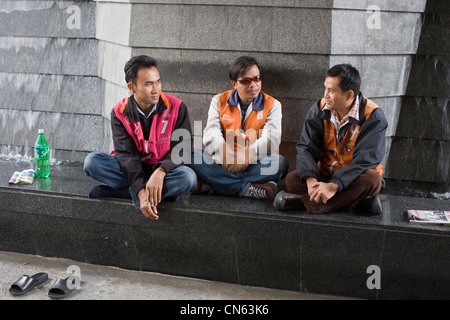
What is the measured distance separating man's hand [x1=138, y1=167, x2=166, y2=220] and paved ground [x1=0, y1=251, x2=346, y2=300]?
48 centimetres

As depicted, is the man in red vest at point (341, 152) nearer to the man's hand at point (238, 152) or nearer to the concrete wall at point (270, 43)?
the man's hand at point (238, 152)

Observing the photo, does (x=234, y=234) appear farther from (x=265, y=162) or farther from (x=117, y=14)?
(x=117, y=14)

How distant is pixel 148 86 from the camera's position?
404cm

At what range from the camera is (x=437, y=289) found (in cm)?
359

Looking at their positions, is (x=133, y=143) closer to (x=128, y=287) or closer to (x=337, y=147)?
(x=128, y=287)

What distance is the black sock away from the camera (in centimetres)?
409

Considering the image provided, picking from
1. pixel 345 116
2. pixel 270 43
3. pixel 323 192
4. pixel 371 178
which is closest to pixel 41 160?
pixel 270 43

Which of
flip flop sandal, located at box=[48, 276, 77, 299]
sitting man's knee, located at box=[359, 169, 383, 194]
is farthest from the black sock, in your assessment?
sitting man's knee, located at box=[359, 169, 383, 194]

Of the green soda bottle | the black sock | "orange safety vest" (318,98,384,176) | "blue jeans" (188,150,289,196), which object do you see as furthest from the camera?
the green soda bottle

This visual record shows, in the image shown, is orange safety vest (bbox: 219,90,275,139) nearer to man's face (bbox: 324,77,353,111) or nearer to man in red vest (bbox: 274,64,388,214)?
man in red vest (bbox: 274,64,388,214)

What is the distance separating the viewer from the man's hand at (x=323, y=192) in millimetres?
3734

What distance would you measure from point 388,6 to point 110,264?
9.73 feet

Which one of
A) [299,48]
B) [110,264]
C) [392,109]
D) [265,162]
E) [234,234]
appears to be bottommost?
[110,264]

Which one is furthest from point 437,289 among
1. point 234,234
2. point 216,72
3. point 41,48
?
point 41,48
